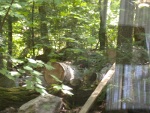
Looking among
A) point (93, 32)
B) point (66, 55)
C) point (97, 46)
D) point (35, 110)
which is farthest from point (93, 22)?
point (35, 110)

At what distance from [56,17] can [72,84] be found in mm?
1307

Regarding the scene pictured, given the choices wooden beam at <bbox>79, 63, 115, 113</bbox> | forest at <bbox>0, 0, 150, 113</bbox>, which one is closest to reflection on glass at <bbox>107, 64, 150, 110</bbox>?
forest at <bbox>0, 0, 150, 113</bbox>

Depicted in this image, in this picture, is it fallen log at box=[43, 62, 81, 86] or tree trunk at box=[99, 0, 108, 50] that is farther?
tree trunk at box=[99, 0, 108, 50]

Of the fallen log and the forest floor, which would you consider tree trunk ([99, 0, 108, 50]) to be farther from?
the forest floor

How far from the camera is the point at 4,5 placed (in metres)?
2.54

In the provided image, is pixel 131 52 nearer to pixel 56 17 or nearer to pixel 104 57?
pixel 104 57

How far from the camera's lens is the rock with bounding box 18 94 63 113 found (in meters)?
3.08

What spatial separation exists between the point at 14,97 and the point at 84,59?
4.69 feet

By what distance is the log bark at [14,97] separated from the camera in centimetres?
345

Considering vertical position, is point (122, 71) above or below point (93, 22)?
below

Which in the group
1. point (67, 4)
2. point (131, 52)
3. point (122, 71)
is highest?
point (67, 4)

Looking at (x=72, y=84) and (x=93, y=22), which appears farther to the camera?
(x=93, y=22)

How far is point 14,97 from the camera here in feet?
11.5

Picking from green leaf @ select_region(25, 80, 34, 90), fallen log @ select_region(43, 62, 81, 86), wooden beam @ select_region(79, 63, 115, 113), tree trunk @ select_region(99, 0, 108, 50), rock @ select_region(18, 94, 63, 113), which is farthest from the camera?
tree trunk @ select_region(99, 0, 108, 50)
